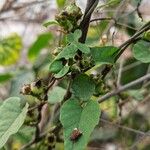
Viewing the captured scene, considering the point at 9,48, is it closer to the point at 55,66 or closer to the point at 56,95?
the point at 56,95

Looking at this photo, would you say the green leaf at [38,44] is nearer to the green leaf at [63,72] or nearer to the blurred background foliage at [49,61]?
the blurred background foliage at [49,61]

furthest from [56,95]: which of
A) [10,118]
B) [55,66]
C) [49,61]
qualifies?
[49,61]

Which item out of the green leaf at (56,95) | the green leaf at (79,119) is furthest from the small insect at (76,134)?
the green leaf at (56,95)

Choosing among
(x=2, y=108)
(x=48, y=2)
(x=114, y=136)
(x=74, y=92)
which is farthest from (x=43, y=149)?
(x=114, y=136)

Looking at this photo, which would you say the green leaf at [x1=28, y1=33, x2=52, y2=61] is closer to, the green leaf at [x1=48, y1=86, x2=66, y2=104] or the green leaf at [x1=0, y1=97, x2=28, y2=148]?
the green leaf at [x1=48, y1=86, x2=66, y2=104]

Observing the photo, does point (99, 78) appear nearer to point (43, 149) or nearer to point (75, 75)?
point (75, 75)
